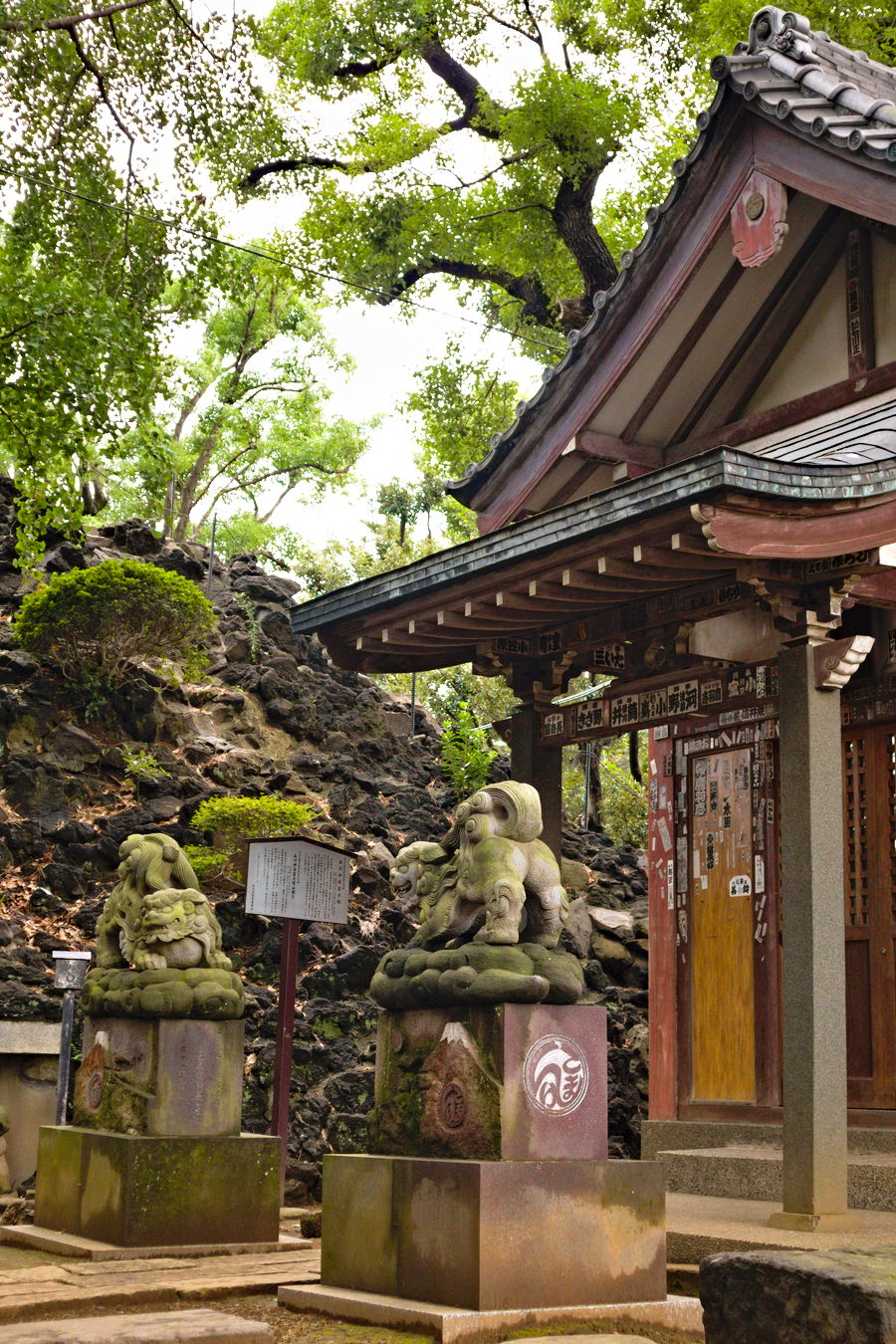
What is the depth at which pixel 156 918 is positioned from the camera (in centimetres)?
793

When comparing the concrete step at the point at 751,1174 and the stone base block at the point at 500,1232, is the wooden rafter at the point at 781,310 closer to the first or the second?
the concrete step at the point at 751,1174

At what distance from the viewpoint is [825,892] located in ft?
24.4

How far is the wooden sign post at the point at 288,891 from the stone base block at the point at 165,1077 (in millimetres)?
1633

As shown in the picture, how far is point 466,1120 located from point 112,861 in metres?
8.75

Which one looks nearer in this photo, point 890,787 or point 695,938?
point 890,787

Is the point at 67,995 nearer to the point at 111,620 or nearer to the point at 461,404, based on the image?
the point at 111,620

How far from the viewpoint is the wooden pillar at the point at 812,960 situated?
7.16 meters

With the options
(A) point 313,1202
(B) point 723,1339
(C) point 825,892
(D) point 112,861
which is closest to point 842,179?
(C) point 825,892

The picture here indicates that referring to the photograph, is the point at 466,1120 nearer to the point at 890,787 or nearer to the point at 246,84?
the point at 890,787

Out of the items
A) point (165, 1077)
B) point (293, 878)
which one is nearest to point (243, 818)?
point (293, 878)

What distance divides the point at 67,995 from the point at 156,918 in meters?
2.29

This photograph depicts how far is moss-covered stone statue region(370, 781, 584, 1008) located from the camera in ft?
19.1

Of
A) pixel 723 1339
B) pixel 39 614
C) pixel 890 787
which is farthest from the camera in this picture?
pixel 39 614

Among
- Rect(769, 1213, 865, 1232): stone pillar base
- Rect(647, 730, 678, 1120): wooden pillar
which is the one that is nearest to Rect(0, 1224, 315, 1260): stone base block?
Rect(769, 1213, 865, 1232): stone pillar base
